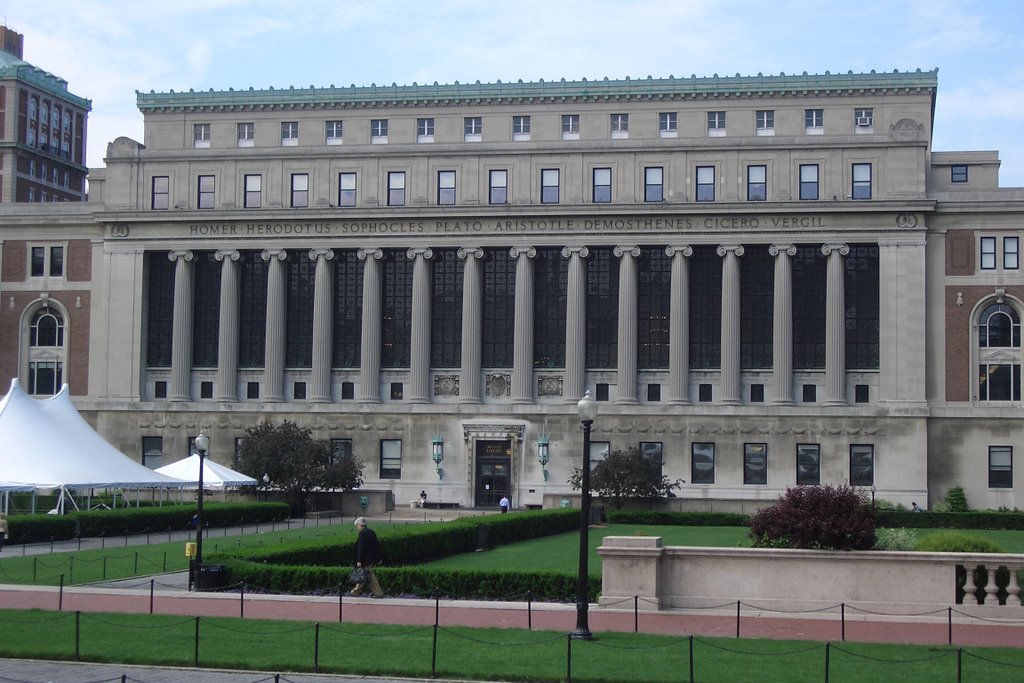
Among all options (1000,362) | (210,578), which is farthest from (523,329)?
(210,578)

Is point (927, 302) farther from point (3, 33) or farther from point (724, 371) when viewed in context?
point (3, 33)

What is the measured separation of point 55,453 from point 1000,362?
5311cm

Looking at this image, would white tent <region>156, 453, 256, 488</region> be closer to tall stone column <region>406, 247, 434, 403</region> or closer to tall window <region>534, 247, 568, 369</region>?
tall stone column <region>406, 247, 434, 403</region>

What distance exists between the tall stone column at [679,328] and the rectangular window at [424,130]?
16983 millimetres

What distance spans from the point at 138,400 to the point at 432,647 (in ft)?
216

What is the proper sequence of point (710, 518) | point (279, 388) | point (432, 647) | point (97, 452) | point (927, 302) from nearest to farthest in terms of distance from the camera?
point (432, 647)
point (97, 452)
point (710, 518)
point (927, 302)
point (279, 388)

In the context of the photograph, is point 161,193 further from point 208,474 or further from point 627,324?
point 627,324

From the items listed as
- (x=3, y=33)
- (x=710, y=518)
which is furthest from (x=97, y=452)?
(x=3, y=33)

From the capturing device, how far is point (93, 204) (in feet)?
308

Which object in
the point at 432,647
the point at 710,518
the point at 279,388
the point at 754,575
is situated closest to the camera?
the point at 432,647

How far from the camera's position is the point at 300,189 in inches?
3568

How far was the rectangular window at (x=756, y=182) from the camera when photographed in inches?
3388

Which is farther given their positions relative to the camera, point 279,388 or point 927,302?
point 279,388

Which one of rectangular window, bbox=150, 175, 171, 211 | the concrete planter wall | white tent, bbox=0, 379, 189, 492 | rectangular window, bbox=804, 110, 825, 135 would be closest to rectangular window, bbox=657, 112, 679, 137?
rectangular window, bbox=804, 110, 825, 135
